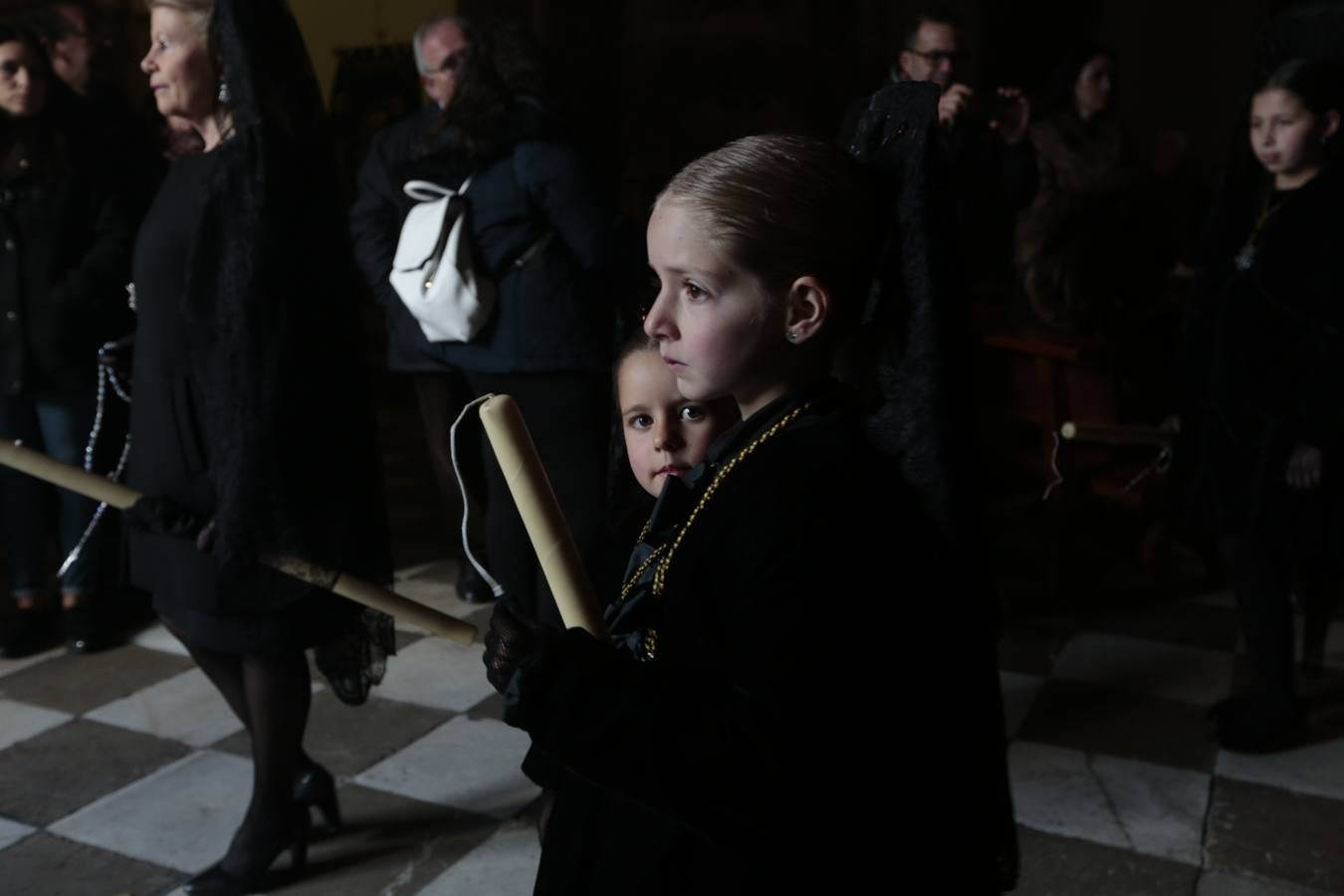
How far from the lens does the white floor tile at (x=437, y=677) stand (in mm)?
3318

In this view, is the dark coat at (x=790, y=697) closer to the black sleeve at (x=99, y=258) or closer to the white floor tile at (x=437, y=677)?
the white floor tile at (x=437, y=677)

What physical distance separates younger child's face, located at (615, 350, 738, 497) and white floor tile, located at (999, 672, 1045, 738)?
1816mm

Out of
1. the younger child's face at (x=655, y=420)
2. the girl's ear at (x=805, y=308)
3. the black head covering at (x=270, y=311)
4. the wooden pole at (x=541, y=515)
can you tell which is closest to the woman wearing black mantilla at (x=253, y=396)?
the black head covering at (x=270, y=311)

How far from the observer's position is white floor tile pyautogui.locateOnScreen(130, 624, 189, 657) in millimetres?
3729

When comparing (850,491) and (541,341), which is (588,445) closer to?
(541,341)

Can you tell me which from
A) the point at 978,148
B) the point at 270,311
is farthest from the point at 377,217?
the point at 978,148

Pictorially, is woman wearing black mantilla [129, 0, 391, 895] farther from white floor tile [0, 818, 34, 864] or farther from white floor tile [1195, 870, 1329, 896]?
white floor tile [1195, 870, 1329, 896]

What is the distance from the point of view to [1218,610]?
4.04 meters

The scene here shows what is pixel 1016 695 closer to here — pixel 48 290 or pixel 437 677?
pixel 437 677

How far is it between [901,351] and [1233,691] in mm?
2714

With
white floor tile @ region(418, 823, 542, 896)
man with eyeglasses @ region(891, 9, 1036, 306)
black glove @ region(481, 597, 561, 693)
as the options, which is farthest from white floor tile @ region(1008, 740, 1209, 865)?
black glove @ region(481, 597, 561, 693)

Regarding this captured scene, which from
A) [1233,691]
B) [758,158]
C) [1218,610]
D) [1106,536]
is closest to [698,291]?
[758,158]

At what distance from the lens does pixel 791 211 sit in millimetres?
1086

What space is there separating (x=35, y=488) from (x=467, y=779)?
5.95 feet
